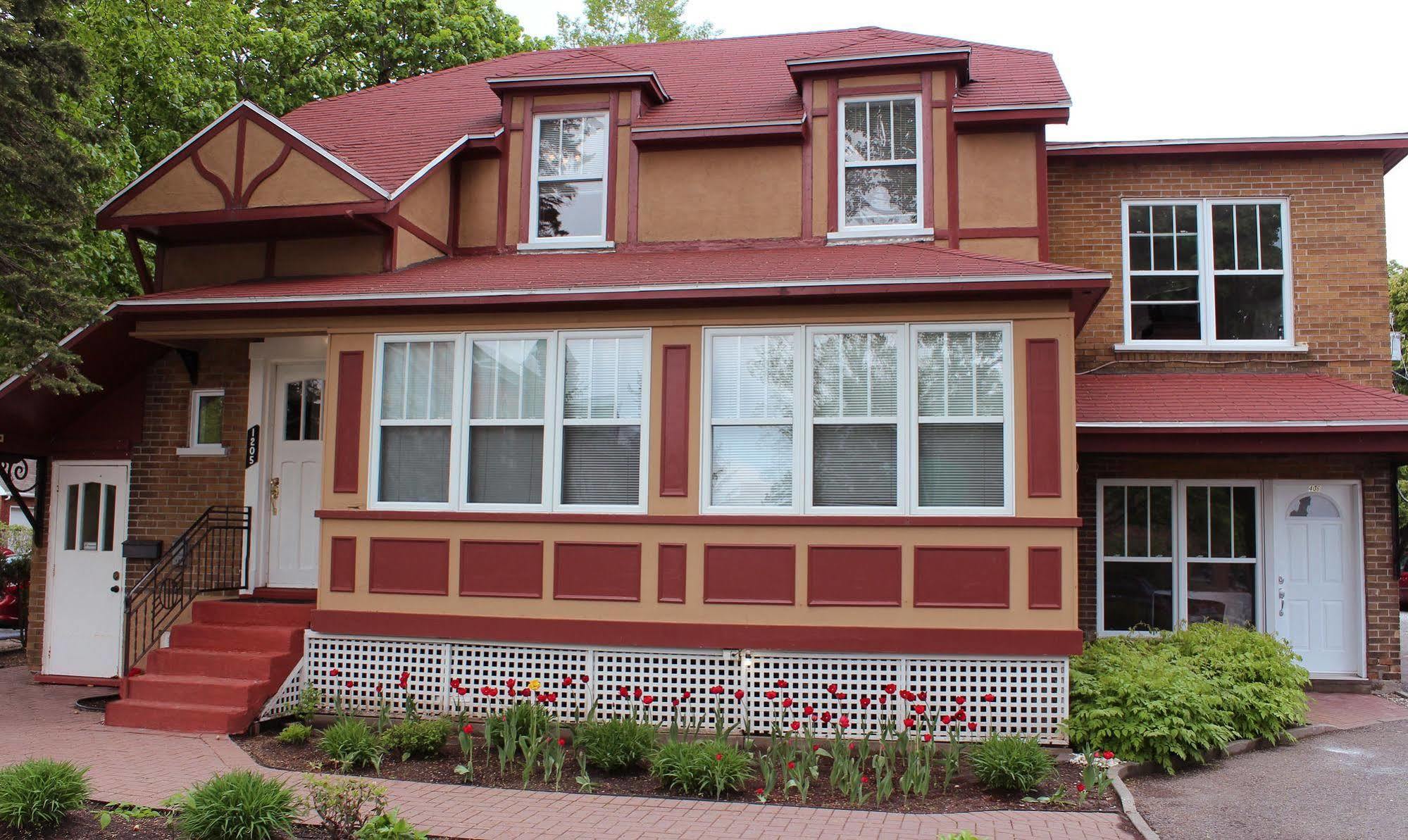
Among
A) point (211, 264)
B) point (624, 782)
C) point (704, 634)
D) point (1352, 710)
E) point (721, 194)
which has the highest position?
point (721, 194)

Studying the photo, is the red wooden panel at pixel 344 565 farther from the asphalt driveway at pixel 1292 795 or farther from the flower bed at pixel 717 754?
the asphalt driveway at pixel 1292 795

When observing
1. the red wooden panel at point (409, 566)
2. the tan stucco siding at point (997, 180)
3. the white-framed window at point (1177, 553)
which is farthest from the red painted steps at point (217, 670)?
the white-framed window at point (1177, 553)

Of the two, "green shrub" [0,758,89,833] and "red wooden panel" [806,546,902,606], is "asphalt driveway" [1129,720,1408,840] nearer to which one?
"red wooden panel" [806,546,902,606]

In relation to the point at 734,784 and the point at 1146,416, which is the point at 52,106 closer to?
the point at 734,784

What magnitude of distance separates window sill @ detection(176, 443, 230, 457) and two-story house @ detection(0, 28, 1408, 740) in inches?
3.4

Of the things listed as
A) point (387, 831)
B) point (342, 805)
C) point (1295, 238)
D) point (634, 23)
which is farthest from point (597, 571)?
point (634, 23)

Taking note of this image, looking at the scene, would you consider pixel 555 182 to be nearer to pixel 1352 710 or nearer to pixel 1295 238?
pixel 1295 238

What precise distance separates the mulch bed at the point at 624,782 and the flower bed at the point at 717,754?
0.02 meters

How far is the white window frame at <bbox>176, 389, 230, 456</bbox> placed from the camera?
11.6 m

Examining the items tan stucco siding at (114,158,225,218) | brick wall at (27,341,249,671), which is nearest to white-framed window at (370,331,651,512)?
brick wall at (27,341,249,671)

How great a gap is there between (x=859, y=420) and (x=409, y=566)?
4.35 m

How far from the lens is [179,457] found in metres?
11.7

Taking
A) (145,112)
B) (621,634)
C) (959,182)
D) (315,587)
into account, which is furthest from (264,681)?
(145,112)

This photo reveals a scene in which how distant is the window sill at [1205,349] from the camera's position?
12.0 metres
